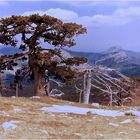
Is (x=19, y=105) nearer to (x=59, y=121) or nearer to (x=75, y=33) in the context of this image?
(x=59, y=121)

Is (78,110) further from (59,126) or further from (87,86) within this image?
(87,86)

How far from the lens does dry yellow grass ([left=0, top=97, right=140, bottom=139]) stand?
15696 mm

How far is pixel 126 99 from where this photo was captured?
5153cm

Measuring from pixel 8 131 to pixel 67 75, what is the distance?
17.7 metres

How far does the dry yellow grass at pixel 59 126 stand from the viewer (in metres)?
15.7

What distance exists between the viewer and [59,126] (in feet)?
55.6

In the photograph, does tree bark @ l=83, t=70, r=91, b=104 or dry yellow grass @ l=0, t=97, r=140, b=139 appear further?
tree bark @ l=83, t=70, r=91, b=104

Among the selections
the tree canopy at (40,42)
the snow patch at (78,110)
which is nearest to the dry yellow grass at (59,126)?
the snow patch at (78,110)

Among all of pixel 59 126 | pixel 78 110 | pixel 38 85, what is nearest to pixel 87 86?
pixel 38 85

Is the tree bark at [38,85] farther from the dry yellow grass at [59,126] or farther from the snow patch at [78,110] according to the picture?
the dry yellow grass at [59,126]

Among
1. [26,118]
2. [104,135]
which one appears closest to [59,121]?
[26,118]

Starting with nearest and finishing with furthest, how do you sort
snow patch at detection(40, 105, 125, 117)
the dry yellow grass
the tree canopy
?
the dry yellow grass, snow patch at detection(40, 105, 125, 117), the tree canopy

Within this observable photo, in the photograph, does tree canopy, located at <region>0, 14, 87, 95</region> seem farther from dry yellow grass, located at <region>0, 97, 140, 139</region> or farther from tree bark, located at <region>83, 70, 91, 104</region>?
dry yellow grass, located at <region>0, 97, 140, 139</region>

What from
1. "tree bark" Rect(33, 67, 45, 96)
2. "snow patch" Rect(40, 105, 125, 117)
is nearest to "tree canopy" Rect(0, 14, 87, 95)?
"tree bark" Rect(33, 67, 45, 96)
